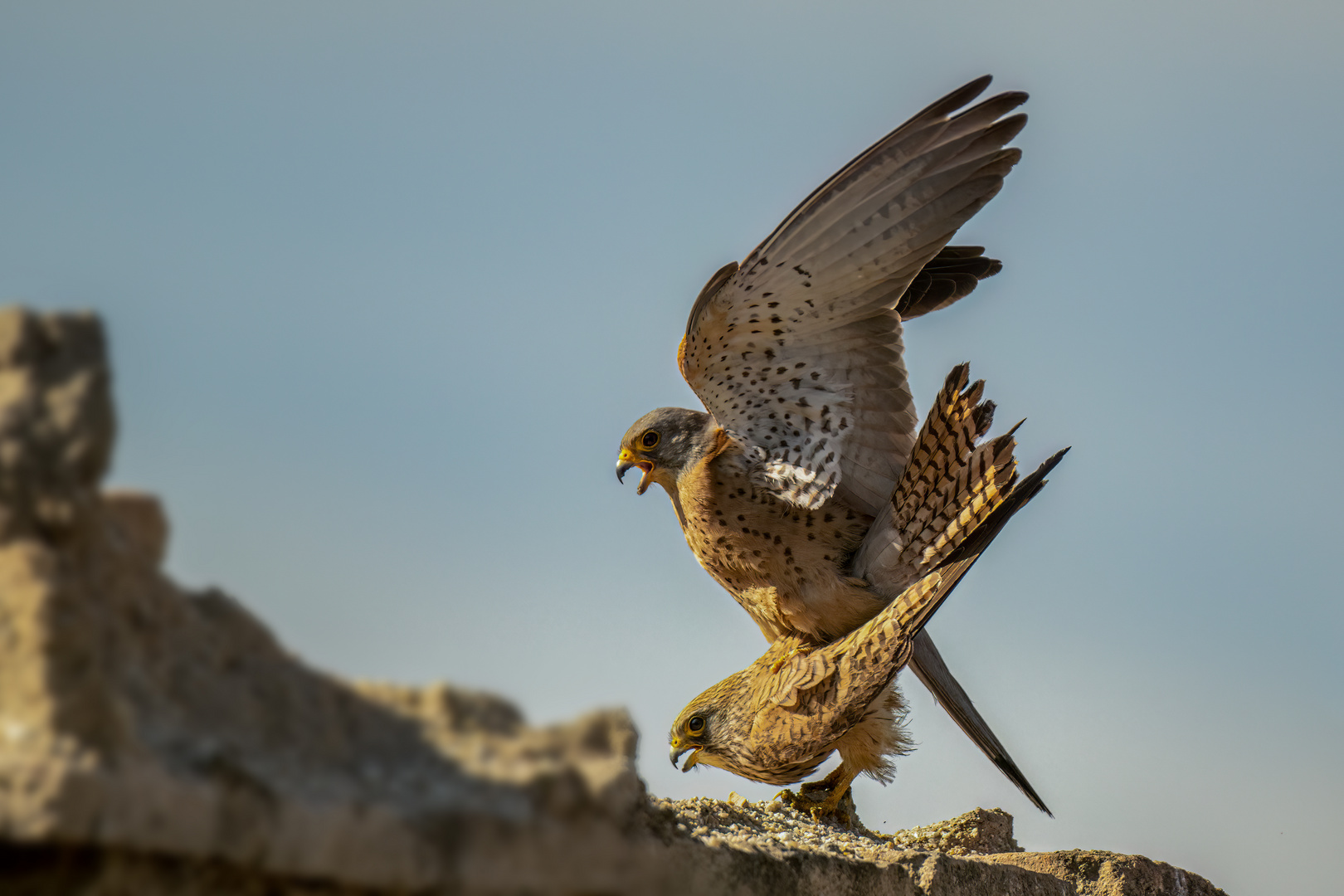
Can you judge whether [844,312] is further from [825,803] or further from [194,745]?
[194,745]

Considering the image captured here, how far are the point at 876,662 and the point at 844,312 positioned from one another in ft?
4.89

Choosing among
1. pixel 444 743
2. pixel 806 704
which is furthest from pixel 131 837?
pixel 806 704

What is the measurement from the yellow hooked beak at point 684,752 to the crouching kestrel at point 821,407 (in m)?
0.69

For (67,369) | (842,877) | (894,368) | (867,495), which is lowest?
(842,877)

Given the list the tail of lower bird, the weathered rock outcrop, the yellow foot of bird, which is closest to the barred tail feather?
the tail of lower bird

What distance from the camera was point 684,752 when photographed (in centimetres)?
466

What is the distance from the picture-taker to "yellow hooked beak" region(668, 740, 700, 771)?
4.64 meters

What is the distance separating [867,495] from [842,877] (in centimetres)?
196

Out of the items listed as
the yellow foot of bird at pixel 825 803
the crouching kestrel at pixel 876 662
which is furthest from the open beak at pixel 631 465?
the yellow foot of bird at pixel 825 803

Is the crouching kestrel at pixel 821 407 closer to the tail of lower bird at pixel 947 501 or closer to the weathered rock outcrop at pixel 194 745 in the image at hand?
the tail of lower bird at pixel 947 501

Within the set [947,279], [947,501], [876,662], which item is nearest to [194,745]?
[876,662]

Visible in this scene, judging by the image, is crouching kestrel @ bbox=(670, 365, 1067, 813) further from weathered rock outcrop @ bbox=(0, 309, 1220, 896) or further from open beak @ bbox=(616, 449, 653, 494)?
weathered rock outcrop @ bbox=(0, 309, 1220, 896)

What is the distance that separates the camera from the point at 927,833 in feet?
16.4

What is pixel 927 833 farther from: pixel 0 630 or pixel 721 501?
pixel 0 630
